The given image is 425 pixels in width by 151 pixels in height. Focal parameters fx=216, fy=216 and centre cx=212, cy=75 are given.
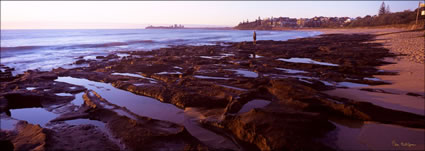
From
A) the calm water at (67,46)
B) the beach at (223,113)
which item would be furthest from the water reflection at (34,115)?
the calm water at (67,46)

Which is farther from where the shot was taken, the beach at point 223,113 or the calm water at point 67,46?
the calm water at point 67,46

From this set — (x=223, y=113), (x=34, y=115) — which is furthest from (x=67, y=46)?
(x=223, y=113)

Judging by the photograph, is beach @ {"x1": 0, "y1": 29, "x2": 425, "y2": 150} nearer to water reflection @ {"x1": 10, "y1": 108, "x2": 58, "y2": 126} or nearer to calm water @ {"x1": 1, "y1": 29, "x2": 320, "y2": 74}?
water reflection @ {"x1": 10, "y1": 108, "x2": 58, "y2": 126}

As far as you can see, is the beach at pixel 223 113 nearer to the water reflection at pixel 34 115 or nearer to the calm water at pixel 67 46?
the water reflection at pixel 34 115

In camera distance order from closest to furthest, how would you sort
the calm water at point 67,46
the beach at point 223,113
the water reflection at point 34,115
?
1. the beach at point 223,113
2. the water reflection at point 34,115
3. the calm water at point 67,46

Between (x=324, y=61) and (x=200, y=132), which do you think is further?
(x=324, y=61)

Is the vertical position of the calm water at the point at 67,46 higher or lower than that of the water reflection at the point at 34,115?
higher

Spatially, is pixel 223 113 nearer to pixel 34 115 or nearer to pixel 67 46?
pixel 34 115

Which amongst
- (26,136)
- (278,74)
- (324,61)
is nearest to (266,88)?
(278,74)

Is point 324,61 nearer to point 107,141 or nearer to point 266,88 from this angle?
point 266,88

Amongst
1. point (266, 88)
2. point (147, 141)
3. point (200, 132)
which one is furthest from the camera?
point (266, 88)

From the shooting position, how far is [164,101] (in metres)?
6.46

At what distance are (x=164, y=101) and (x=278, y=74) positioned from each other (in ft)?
17.3

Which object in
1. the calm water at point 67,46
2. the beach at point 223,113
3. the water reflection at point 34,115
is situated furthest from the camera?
the calm water at point 67,46
